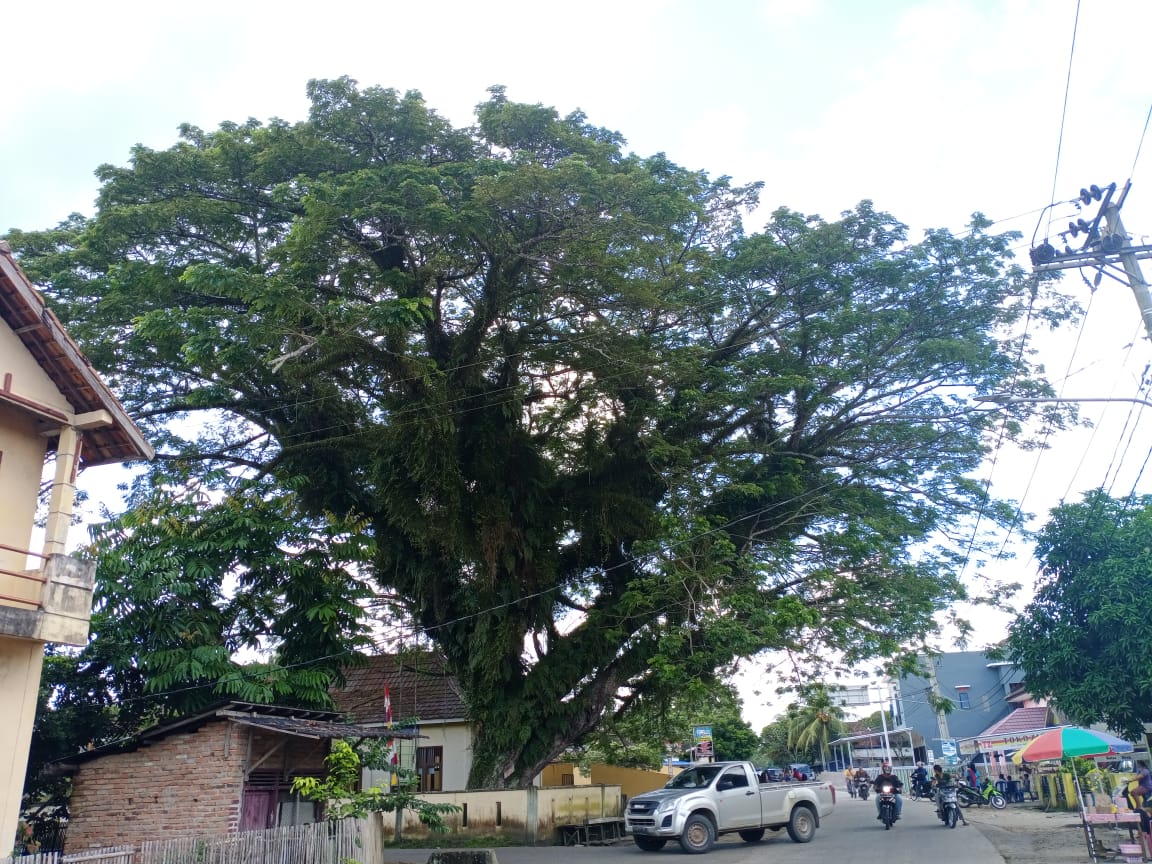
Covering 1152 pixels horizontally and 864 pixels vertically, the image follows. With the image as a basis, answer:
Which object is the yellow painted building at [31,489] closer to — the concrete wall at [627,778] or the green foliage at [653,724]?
the green foliage at [653,724]

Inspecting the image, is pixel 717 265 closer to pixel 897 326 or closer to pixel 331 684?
pixel 897 326

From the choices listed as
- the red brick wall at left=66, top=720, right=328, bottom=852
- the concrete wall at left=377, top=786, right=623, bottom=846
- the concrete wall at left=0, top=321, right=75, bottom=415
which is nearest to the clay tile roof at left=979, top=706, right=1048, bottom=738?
the concrete wall at left=377, top=786, right=623, bottom=846

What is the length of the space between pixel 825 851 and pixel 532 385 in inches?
477

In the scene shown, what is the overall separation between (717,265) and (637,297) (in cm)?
333

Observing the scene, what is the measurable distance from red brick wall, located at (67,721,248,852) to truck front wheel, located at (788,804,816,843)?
1277 cm

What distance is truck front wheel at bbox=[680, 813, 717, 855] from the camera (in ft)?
59.3

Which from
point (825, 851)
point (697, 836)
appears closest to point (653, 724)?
point (697, 836)

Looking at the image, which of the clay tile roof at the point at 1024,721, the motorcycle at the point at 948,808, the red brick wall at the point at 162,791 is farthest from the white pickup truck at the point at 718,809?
the clay tile roof at the point at 1024,721

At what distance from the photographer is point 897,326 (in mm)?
19766

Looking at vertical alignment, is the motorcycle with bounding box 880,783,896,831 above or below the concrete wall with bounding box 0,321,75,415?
below

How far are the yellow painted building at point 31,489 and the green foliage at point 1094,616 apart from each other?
20243 mm

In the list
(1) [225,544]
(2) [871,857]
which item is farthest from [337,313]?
(2) [871,857]

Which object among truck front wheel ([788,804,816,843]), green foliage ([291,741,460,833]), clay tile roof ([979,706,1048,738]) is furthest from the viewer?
clay tile roof ([979,706,1048,738])

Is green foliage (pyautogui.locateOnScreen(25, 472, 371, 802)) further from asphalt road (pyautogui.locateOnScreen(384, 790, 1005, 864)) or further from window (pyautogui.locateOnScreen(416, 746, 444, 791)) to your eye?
window (pyautogui.locateOnScreen(416, 746, 444, 791))
